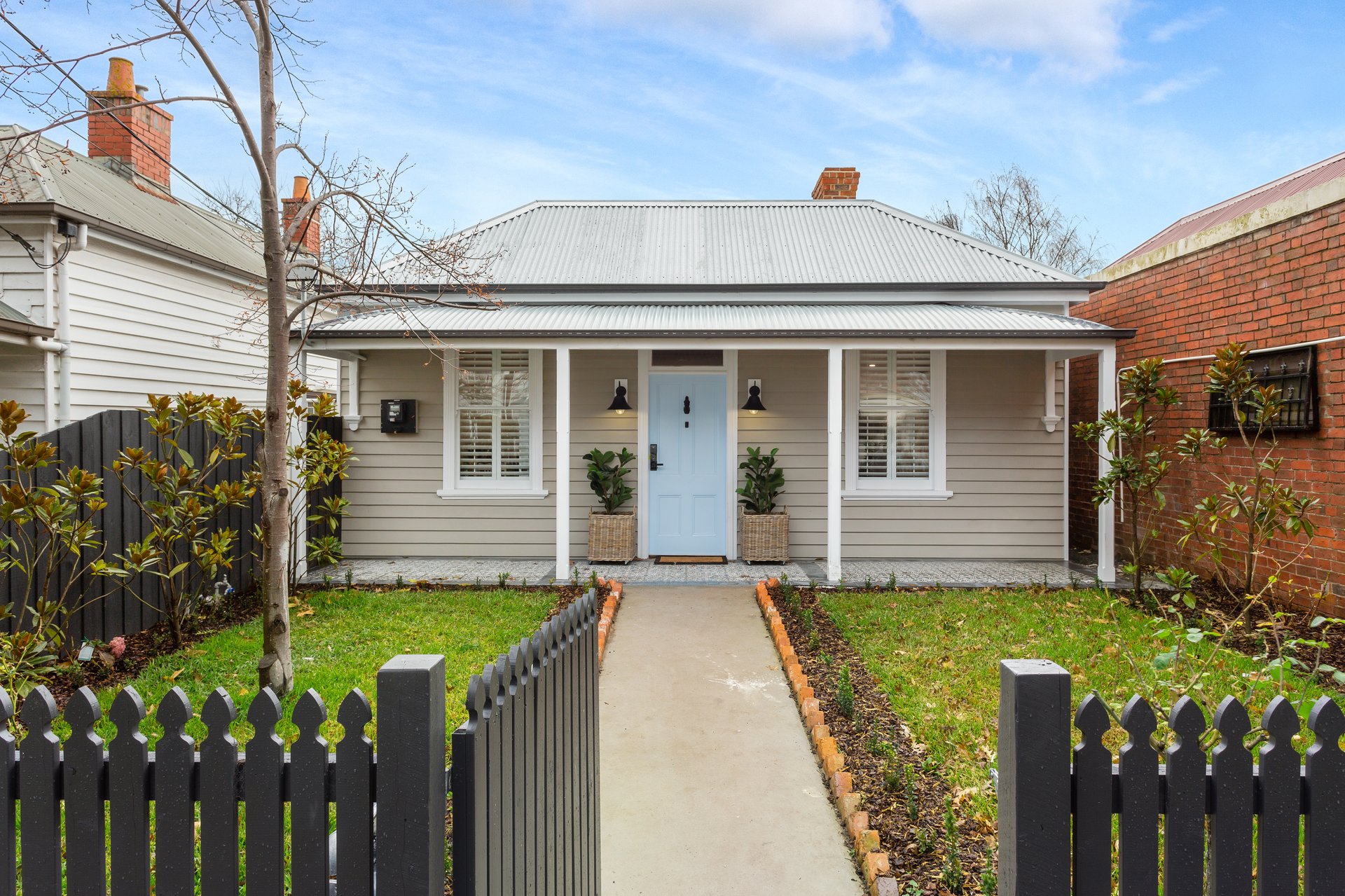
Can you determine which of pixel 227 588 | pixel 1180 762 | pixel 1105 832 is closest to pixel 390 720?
pixel 1105 832

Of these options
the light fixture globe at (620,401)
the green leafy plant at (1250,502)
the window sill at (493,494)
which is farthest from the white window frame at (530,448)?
the green leafy plant at (1250,502)

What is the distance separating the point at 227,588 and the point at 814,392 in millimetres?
6531

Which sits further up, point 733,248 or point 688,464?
point 733,248

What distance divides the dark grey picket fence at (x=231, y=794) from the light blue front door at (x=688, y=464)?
7747mm

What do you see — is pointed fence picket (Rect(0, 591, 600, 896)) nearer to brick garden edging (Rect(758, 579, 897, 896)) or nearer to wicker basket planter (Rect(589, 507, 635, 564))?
brick garden edging (Rect(758, 579, 897, 896))

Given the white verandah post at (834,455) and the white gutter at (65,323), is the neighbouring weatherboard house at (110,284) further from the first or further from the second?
the white verandah post at (834,455)

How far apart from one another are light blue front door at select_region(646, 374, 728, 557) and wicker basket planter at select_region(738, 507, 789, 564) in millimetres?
448

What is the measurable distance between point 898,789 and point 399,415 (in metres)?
7.37

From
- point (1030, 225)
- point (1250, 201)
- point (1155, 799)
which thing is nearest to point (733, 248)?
point (1250, 201)

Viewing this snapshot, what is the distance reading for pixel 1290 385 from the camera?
6.52 meters

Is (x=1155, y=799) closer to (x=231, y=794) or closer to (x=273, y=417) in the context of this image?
(x=231, y=794)

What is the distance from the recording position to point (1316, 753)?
1.53 m

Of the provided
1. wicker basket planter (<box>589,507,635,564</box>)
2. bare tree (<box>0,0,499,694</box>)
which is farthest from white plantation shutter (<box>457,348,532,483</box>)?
bare tree (<box>0,0,499,694</box>)

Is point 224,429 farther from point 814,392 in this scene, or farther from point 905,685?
point 814,392
